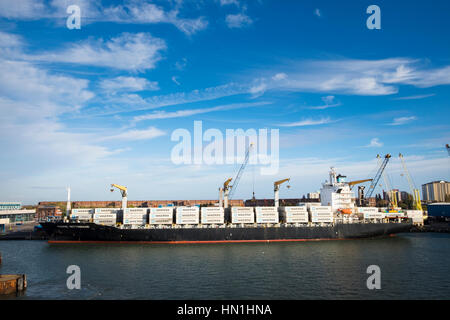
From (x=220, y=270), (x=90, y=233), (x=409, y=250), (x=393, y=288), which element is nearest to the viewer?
(x=393, y=288)

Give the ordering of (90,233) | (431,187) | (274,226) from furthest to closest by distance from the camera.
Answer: (431,187) → (274,226) → (90,233)

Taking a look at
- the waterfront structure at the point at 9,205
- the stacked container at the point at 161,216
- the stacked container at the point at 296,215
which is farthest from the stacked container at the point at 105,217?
the waterfront structure at the point at 9,205

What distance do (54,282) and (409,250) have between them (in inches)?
1801

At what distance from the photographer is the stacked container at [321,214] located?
55.1 meters

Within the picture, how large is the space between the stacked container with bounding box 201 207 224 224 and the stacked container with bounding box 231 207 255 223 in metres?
2.41

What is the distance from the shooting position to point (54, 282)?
25.1 metres

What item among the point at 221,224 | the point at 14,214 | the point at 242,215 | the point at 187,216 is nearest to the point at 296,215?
the point at 242,215

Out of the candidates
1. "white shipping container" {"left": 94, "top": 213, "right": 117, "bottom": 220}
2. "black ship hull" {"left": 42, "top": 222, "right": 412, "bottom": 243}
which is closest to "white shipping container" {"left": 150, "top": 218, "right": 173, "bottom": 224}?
"black ship hull" {"left": 42, "top": 222, "right": 412, "bottom": 243}

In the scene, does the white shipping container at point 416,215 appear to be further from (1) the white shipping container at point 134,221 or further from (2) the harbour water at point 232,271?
(1) the white shipping container at point 134,221
